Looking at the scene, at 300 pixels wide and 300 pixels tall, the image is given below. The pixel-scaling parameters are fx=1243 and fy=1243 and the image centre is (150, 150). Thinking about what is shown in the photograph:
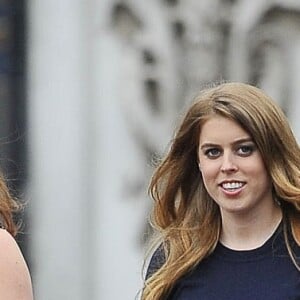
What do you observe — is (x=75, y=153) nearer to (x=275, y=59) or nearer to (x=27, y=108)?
(x=27, y=108)

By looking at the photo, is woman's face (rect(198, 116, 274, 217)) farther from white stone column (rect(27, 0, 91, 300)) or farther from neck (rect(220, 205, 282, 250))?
white stone column (rect(27, 0, 91, 300))

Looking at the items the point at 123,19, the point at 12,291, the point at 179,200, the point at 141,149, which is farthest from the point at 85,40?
the point at 12,291

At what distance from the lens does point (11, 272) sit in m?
3.28

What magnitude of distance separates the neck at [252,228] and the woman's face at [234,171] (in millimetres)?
28

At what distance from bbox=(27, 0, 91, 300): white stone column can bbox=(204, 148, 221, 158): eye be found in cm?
313

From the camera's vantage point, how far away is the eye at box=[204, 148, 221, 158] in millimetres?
3393

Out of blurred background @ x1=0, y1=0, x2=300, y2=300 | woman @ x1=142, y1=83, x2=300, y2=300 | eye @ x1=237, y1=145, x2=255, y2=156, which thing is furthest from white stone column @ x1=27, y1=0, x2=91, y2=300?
eye @ x1=237, y1=145, x2=255, y2=156

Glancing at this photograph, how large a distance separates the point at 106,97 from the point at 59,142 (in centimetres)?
35

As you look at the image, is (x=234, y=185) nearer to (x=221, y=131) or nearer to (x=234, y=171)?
(x=234, y=171)

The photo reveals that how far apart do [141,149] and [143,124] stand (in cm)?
13

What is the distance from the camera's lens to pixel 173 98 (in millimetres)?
6465


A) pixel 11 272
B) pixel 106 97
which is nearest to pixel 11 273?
pixel 11 272

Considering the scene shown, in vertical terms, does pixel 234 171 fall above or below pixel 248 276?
above

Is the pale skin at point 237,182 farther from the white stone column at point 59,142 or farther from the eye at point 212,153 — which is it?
the white stone column at point 59,142
